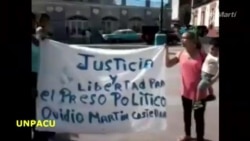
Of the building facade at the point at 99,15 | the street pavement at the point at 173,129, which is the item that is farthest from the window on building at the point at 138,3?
the street pavement at the point at 173,129

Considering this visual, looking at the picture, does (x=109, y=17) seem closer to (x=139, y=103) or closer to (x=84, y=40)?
(x=84, y=40)

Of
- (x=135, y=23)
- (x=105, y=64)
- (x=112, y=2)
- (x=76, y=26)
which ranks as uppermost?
(x=112, y=2)

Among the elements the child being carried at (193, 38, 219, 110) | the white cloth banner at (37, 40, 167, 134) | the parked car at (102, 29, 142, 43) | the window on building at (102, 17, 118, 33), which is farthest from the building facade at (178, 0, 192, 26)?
the white cloth banner at (37, 40, 167, 134)

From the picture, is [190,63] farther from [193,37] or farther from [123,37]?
[123,37]

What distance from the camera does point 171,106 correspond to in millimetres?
9156

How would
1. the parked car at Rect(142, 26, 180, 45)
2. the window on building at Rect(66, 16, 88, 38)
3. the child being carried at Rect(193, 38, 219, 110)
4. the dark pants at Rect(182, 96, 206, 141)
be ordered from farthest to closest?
1. the window on building at Rect(66, 16, 88, 38)
2. the parked car at Rect(142, 26, 180, 45)
3. the dark pants at Rect(182, 96, 206, 141)
4. the child being carried at Rect(193, 38, 219, 110)

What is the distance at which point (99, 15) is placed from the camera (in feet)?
183

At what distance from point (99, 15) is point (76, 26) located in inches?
163

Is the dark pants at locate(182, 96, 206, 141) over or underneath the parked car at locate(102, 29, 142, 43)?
over

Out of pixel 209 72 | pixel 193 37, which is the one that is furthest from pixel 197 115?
pixel 193 37

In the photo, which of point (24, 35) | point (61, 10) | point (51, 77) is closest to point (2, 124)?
point (24, 35)

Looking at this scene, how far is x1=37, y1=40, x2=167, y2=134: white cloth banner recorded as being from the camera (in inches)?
187

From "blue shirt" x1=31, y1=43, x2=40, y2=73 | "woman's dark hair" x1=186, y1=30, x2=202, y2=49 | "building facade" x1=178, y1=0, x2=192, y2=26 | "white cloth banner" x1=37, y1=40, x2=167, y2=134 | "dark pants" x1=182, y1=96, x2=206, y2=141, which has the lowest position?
"dark pants" x1=182, y1=96, x2=206, y2=141

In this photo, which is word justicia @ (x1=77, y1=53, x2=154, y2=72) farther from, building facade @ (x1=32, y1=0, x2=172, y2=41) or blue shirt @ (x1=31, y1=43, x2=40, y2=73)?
building facade @ (x1=32, y1=0, x2=172, y2=41)
